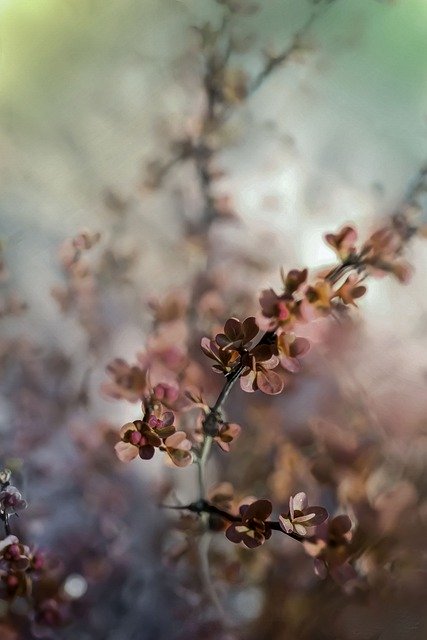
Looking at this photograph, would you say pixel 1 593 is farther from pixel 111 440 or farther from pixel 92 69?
pixel 92 69

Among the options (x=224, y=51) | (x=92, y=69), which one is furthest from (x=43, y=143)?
(x=224, y=51)

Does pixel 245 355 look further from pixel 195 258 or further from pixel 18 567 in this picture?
pixel 18 567

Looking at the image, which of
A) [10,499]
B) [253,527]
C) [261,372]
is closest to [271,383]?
[261,372]

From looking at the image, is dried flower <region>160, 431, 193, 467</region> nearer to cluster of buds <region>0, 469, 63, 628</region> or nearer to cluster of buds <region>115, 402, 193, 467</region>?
cluster of buds <region>115, 402, 193, 467</region>

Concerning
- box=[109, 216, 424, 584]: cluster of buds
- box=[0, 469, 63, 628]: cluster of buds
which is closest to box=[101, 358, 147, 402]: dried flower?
box=[109, 216, 424, 584]: cluster of buds

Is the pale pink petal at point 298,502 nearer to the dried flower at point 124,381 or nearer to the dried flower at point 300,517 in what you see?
the dried flower at point 300,517
